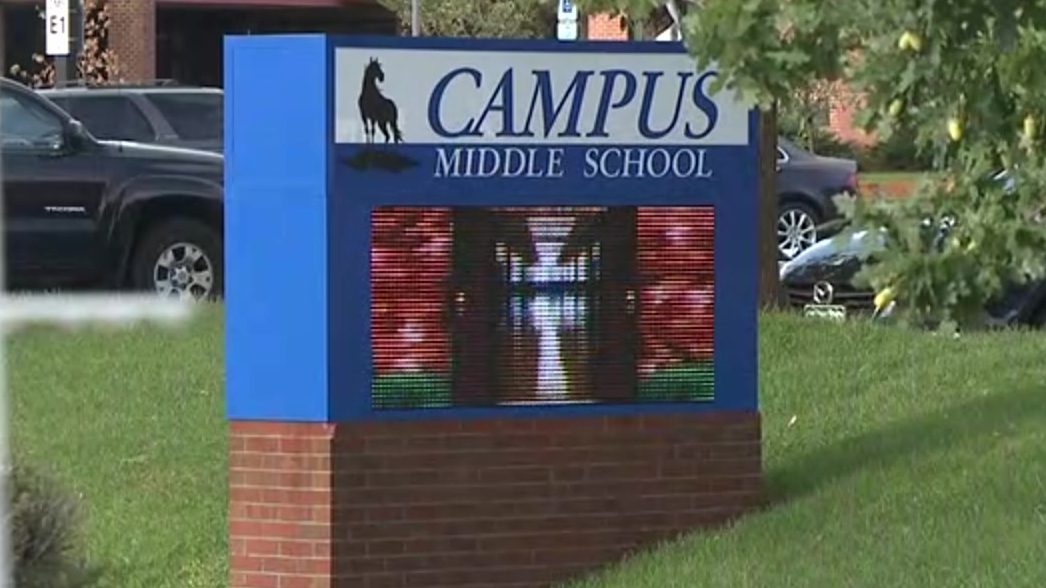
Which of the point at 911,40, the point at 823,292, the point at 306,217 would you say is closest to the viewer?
the point at 911,40

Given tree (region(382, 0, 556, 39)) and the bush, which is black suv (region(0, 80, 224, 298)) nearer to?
the bush

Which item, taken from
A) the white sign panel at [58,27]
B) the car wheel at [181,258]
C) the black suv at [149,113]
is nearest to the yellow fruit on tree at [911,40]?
the car wheel at [181,258]

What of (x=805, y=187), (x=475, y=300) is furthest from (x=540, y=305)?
(x=805, y=187)

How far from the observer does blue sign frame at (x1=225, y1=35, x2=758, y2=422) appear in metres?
7.84

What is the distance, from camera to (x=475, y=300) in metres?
8.04

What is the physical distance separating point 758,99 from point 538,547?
181 inches

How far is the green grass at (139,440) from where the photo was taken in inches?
357

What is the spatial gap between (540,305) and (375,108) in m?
0.92

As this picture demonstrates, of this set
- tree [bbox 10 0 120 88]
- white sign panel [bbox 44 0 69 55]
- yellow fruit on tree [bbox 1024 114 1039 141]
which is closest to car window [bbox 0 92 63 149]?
white sign panel [bbox 44 0 69 55]

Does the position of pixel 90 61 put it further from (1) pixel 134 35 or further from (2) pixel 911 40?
(2) pixel 911 40

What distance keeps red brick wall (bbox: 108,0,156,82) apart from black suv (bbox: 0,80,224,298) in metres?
26.1

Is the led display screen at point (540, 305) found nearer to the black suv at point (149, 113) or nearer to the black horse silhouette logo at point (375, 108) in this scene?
the black horse silhouette logo at point (375, 108)

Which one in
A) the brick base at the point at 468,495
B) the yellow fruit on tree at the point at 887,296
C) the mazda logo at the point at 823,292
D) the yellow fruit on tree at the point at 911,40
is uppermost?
the yellow fruit on tree at the point at 911,40

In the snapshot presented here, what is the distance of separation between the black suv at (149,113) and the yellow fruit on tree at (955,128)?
13380mm
